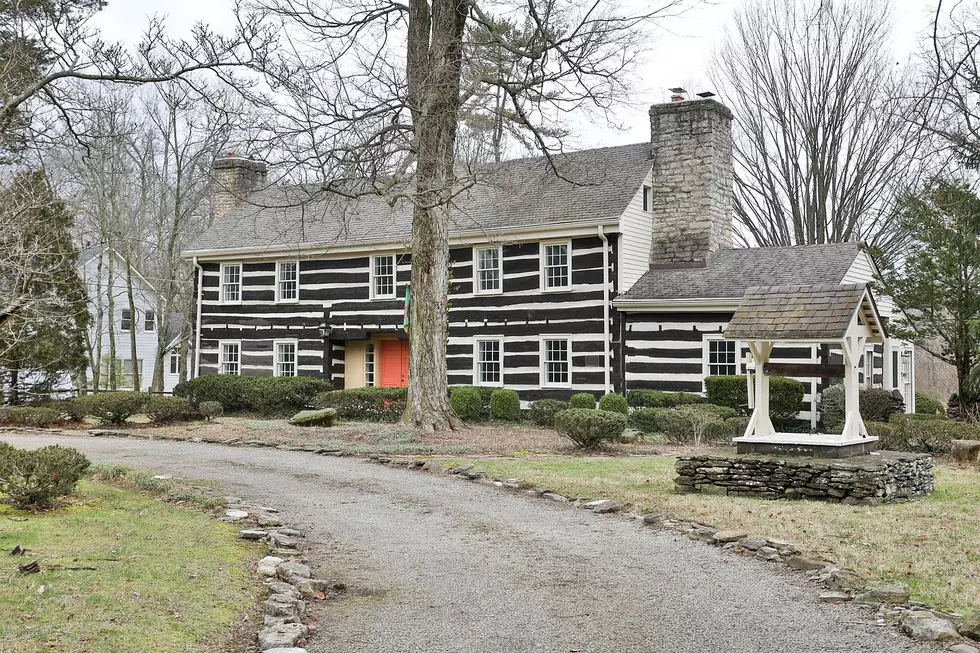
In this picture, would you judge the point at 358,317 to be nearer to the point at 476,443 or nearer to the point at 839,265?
the point at 476,443

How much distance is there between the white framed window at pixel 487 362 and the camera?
26078 millimetres

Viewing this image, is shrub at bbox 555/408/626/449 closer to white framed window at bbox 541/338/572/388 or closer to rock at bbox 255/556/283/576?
white framed window at bbox 541/338/572/388

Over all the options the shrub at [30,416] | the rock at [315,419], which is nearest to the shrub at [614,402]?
the rock at [315,419]

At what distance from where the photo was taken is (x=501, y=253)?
2564cm

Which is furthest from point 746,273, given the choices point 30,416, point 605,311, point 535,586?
point 30,416

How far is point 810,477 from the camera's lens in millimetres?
11570

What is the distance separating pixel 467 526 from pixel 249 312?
21.6 metres

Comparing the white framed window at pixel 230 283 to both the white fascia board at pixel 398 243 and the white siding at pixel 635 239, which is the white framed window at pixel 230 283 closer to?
the white fascia board at pixel 398 243

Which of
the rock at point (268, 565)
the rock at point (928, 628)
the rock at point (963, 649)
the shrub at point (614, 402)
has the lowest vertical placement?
the rock at point (963, 649)

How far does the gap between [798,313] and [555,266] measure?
12311 mm

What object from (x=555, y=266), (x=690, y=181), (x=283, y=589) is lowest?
(x=283, y=589)

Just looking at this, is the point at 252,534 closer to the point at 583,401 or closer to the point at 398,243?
the point at 583,401

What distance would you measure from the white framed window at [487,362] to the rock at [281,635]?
19.8m

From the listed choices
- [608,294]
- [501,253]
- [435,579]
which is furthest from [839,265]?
[435,579]
